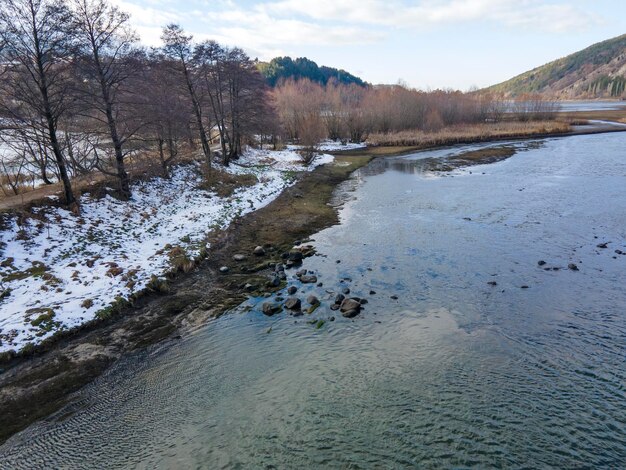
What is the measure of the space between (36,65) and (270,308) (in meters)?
19.1

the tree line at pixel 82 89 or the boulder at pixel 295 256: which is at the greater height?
the tree line at pixel 82 89

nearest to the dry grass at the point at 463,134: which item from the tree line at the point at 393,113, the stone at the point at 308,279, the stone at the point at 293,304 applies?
the tree line at the point at 393,113

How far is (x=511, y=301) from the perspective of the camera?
15602mm

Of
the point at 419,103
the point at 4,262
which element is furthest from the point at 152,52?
the point at 419,103

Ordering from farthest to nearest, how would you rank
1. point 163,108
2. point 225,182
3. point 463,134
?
1. point 463,134
2. point 225,182
3. point 163,108

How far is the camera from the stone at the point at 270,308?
615 inches

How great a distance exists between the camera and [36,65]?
A: 67.3ft

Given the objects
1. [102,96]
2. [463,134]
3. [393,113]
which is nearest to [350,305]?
[102,96]

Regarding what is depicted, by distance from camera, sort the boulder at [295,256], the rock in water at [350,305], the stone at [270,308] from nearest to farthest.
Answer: the rock in water at [350,305] → the stone at [270,308] → the boulder at [295,256]

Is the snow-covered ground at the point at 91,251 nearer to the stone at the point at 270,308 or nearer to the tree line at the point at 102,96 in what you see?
the tree line at the point at 102,96

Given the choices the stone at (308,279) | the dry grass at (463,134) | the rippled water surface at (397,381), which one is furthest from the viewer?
the dry grass at (463,134)

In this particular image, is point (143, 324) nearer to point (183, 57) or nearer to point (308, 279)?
point (308, 279)

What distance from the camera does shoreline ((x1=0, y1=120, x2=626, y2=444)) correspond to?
11109 millimetres

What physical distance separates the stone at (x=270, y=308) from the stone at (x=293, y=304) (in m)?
0.37
